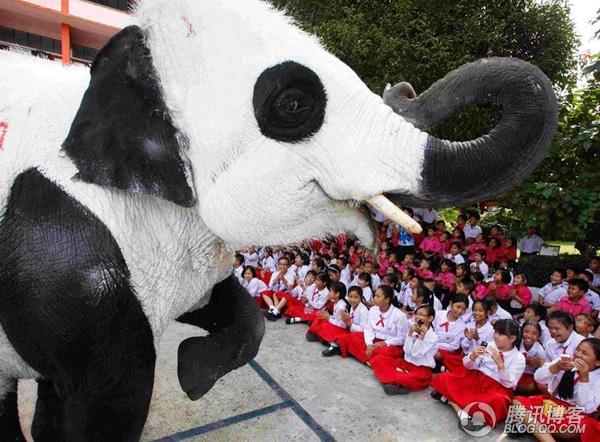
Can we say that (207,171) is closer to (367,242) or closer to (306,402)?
(367,242)

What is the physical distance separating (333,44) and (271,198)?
711 centimetres

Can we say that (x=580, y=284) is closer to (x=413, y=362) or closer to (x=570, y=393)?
(x=570, y=393)

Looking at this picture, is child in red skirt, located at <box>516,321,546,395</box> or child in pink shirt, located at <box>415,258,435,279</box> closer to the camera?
child in red skirt, located at <box>516,321,546,395</box>

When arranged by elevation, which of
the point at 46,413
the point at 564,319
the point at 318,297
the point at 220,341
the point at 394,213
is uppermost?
the point at 394,213

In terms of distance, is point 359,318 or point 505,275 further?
point 505,275

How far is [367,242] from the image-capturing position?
1287mm

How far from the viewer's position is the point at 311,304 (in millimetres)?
5988

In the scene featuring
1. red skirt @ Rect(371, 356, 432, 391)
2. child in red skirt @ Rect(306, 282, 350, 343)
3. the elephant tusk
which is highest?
the elephant tusk

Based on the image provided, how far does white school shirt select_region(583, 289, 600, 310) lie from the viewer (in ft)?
16.6

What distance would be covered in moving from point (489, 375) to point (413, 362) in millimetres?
738

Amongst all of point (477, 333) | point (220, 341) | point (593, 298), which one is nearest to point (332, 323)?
point (477, 333)

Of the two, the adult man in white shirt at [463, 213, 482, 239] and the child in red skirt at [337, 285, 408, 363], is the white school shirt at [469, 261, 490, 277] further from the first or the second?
the child in red skirt at [337, 285, 408, 363]

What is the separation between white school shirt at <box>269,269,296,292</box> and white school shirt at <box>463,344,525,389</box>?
11.9 ft

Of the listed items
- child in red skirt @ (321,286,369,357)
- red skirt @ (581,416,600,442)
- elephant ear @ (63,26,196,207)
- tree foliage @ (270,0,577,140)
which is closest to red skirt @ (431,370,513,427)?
red skirt @ (581,416,600,442)
